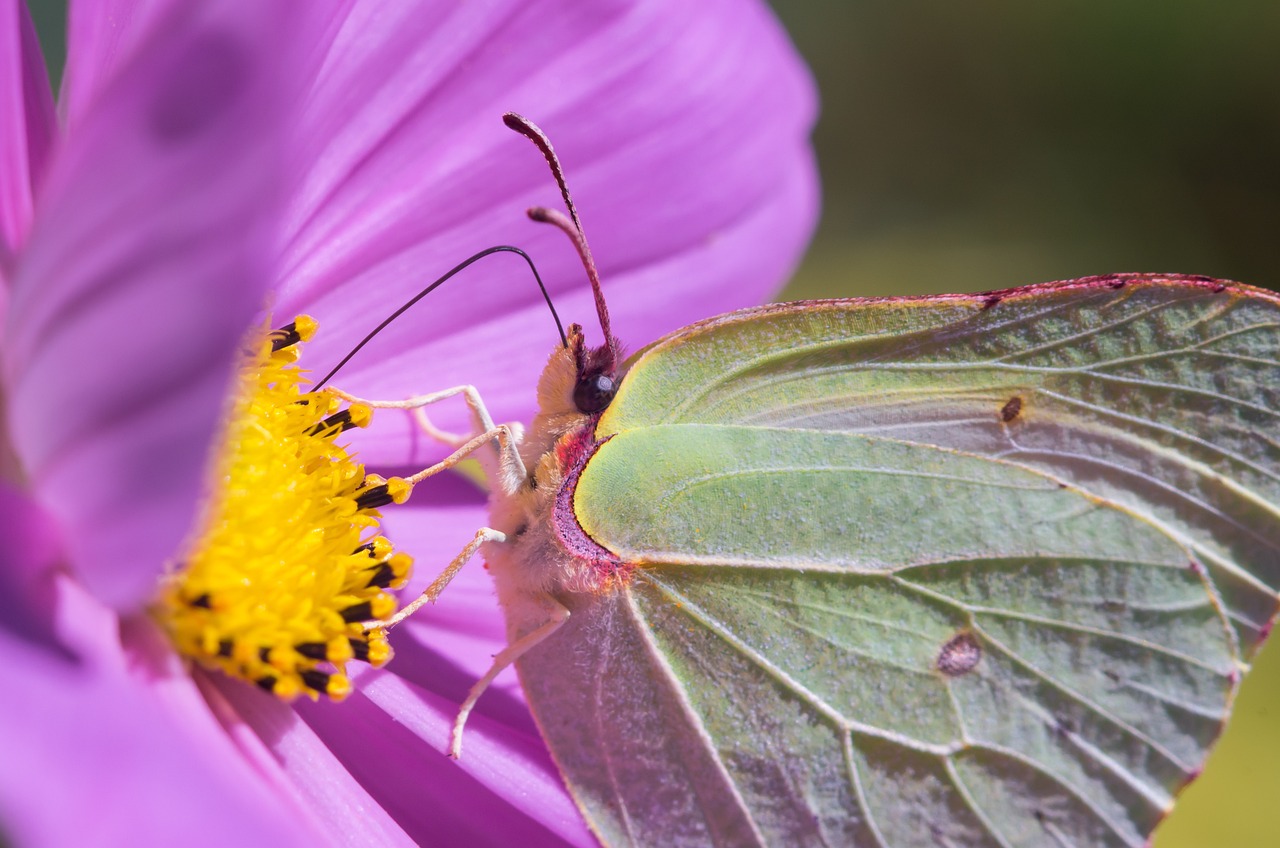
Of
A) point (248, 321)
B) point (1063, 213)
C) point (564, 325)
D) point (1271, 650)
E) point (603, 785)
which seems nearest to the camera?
point (248, 321)

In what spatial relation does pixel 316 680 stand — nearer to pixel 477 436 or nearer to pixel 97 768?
pixel 477 436

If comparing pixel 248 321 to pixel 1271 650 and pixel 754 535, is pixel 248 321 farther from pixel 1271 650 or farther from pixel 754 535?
pixel 1271 650

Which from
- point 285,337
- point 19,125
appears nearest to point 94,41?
point 19,125

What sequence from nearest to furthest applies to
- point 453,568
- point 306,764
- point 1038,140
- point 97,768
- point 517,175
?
point 97,768, point 306,764, point 453,568, point 517,175, point 1038,140

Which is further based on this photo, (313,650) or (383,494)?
(383,494)

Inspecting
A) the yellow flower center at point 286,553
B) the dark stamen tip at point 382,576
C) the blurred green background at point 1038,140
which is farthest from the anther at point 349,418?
the blurred green background at point 1038,140

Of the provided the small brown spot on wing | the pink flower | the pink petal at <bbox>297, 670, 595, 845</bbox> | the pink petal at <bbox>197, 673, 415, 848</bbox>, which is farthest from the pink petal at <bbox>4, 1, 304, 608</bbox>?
the small brown spot on wing

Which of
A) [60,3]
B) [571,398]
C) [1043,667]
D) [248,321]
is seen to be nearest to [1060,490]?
[1043,667]
